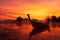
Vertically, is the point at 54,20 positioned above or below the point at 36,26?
below

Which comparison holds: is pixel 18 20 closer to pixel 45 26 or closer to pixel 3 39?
pixel 45 26

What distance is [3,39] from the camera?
2458 cm

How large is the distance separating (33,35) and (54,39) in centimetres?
397

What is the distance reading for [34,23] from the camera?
28.5 meters

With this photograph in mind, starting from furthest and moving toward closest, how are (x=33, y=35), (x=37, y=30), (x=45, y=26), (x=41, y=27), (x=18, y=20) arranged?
(x=18, y=20) → (x=45, y=26) → (x=41, y=27) → (x=37, y=30) → (x=33, y=35)

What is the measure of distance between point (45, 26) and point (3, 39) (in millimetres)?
12372

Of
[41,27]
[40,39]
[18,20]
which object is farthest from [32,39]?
[18,20]

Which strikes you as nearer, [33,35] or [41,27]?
[33,35]

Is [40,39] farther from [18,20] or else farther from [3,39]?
[18,20]

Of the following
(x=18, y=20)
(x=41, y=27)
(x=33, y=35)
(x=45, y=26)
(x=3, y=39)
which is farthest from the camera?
(x=18, y=20)

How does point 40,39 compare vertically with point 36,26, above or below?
below

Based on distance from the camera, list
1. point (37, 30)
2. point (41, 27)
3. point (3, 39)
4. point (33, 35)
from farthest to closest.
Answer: point (41, 27), point (37, 30), point (33, 35), point (3, 39)

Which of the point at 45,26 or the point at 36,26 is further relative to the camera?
the point at 45,26

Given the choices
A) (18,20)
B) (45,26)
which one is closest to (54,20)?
(18,20)
